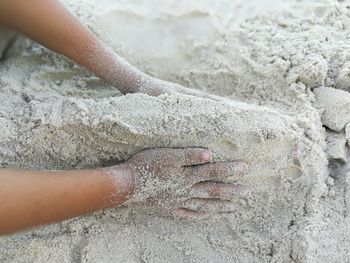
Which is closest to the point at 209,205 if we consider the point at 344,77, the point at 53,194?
the point at 53,194

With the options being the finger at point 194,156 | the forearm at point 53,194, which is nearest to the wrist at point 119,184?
the forearm at point 53,194

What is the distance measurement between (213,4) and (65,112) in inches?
27.8

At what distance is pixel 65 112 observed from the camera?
136 cm

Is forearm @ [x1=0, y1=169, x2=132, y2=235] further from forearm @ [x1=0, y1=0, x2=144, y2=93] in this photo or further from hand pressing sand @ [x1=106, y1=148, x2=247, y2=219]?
forearm @ [x1=0, y1=0, x2=144, y2=93]

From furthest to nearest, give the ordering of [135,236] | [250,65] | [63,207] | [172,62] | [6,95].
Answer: [172,62]
[250,65]
[6,95]
[135,236]
[63,207]

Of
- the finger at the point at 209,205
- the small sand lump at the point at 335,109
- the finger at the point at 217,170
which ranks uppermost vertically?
the small sand lump at the point at 335,109

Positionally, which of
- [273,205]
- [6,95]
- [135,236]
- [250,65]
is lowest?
[135,236]

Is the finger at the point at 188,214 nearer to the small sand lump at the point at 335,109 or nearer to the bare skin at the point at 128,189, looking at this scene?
the bare skin at the point at 128,189

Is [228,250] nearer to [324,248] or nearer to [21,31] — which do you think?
[324,248]

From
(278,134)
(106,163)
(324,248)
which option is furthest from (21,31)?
(324,248)

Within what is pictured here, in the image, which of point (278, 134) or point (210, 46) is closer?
point (278, 134)

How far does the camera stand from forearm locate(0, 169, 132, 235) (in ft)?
3.94

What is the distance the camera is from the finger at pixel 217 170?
4.37ft

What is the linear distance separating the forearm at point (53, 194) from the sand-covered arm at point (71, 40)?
0.30 meters
